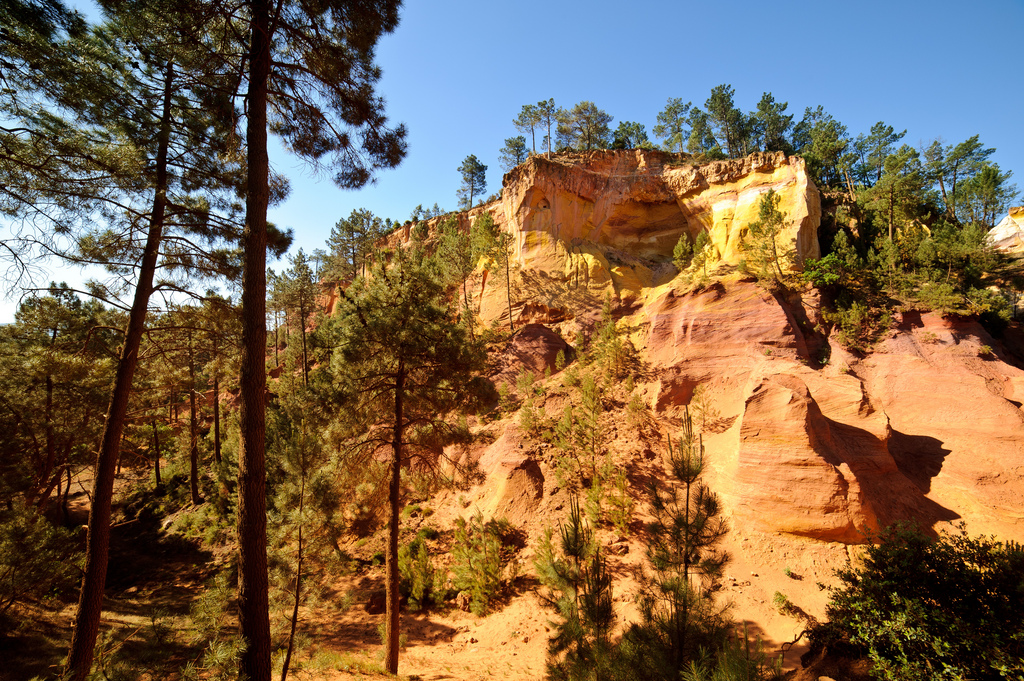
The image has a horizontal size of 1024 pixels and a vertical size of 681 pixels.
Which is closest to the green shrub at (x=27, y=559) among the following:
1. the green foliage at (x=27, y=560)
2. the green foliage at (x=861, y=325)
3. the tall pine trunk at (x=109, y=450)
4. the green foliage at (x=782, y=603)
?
the green foliage at (x=27, y=560)

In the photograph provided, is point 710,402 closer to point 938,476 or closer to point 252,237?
point 938,476

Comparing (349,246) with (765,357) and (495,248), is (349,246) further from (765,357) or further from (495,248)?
(765,357)

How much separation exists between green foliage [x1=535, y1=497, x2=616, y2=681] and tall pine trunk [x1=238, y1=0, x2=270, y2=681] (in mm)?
4110

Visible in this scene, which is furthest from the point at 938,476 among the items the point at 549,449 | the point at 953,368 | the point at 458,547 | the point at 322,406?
the point at 322,406

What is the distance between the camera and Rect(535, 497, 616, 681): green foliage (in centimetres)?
554

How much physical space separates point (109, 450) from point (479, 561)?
9135 millimetres

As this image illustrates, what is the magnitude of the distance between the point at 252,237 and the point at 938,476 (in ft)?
65.6

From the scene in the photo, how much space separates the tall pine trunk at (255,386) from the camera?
15.8 ft

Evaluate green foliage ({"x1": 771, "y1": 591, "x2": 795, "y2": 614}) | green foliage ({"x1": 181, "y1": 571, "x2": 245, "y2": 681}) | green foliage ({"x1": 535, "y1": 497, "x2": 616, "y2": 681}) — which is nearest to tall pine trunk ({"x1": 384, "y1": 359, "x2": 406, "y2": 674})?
green foliage ({"x1": 181, "y1": 571, "x2": 245, "y2": 681})

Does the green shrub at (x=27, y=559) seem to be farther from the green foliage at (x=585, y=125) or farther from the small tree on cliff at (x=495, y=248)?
the green foliage at (x=585, y=125)

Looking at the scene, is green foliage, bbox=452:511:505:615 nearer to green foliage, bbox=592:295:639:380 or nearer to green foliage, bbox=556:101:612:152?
green foliage, bbox=592:295:639:380

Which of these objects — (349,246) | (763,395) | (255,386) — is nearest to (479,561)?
(255,386)

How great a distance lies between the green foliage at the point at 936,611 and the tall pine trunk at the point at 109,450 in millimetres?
11029

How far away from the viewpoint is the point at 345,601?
7.75m
